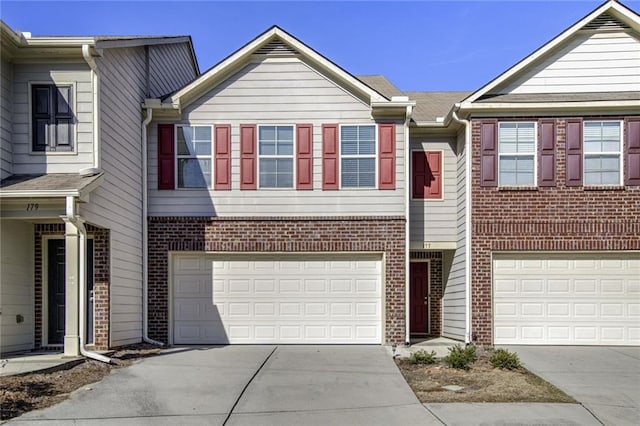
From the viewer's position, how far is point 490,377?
963cm

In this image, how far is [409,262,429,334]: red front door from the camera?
47.6 feet

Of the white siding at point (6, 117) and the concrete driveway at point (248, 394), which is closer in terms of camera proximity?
the concrete driveway at point (248, 394)

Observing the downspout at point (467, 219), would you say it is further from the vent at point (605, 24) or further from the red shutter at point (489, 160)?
the vent at point (605, 24)

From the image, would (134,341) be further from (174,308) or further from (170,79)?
(170,79)

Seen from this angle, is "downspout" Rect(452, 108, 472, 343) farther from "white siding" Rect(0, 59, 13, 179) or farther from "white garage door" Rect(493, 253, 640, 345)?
"white siding" Rect(0, 59, 13, 179)

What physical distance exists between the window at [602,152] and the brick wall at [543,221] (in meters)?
0.27

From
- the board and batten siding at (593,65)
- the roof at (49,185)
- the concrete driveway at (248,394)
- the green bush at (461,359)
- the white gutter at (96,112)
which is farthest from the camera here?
the board and batten siding at (593,65)

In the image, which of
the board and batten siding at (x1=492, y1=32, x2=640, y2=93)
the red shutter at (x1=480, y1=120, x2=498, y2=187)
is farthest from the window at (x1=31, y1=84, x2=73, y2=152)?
the board and batten siding at (x1=492, y1=32, x2=640, y2=93)

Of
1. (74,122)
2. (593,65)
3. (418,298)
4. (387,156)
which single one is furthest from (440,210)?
(74,122)

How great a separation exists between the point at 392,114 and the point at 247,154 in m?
3.47

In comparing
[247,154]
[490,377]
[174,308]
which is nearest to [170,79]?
[247,154]

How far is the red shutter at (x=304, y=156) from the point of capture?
13.0 m

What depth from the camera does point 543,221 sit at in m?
12.6

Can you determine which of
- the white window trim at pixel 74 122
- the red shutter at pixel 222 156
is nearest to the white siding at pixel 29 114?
the white window trim at pixel 74 122
